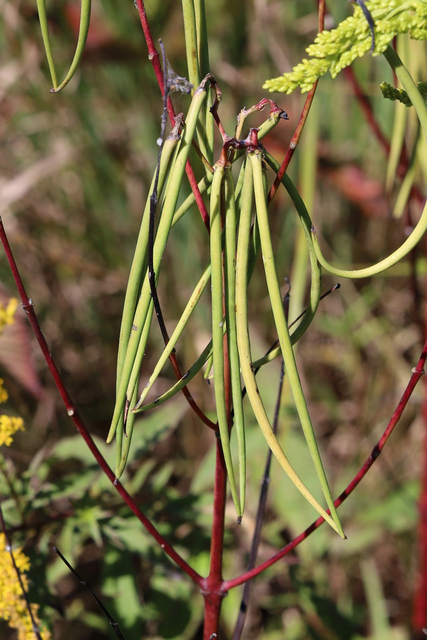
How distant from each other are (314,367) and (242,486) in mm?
1398

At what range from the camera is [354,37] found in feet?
1.38

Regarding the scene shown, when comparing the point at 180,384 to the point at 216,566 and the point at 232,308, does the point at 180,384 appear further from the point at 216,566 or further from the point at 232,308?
the point at 216,566

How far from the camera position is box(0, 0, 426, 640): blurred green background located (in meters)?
1.32

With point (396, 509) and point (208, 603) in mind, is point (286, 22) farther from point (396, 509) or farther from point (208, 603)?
point (208, 603)

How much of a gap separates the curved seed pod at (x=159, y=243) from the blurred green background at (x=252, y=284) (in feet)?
2.55

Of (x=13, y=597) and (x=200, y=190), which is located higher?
(x=200, y=190)

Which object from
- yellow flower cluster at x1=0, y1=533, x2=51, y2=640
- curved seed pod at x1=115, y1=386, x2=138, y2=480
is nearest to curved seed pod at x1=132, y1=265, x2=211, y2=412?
curved seed pod at x1=115, y1=386, x2=138, y2=480

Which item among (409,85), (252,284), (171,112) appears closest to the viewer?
(409,85)

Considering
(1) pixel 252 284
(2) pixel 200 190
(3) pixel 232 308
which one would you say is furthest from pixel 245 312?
(1) pixel 252 284

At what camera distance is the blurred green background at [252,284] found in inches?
51.9

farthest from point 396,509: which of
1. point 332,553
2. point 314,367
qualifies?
point 314,367

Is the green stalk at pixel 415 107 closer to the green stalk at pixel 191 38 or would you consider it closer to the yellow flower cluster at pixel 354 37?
the yellow flower cluster at pixel 354 37

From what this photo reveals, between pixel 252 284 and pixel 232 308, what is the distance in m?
1.22

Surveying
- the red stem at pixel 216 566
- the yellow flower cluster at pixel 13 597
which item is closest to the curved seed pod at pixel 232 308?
the red stem at pixel 216 566
